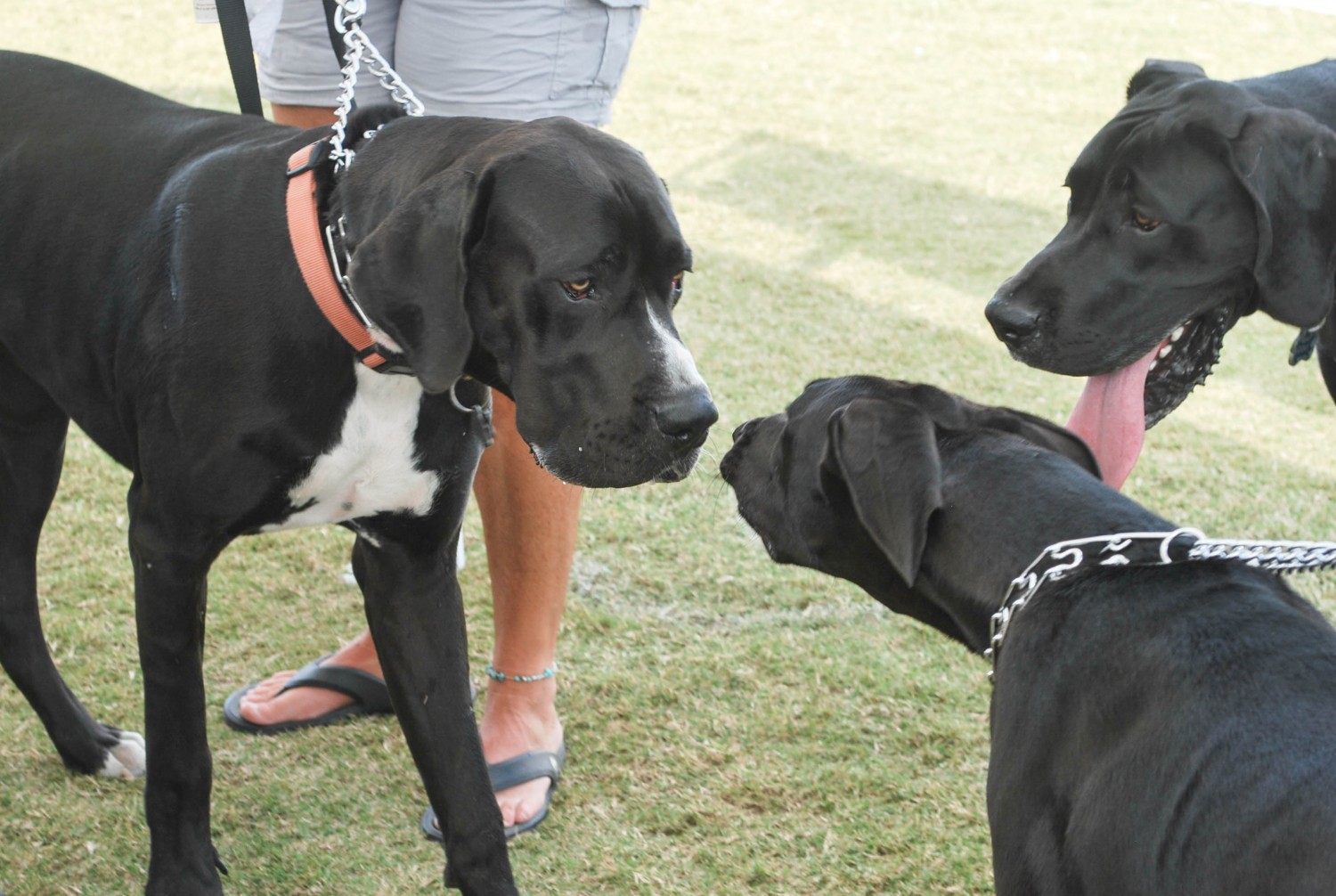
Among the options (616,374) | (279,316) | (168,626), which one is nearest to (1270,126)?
(616,374)

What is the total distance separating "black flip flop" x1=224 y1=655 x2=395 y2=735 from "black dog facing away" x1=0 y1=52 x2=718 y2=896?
71cm

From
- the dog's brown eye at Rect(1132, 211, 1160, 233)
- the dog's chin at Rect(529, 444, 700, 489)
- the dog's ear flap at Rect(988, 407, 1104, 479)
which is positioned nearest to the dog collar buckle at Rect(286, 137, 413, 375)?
the dog's chin at Rect(529, 444, 700, 489)

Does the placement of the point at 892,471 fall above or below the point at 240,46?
below

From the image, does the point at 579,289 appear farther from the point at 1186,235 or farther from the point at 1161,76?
the point at 1161,76

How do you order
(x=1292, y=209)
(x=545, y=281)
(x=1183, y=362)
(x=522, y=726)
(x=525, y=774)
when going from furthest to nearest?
(x=522, y=726)
(x=525, y=774)
(x=1183, y=362)
(x=1292, y=209)
(x=545, y=281)

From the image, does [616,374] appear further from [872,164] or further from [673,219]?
[872,164]

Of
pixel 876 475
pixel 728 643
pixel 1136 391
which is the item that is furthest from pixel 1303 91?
pixel 728 643

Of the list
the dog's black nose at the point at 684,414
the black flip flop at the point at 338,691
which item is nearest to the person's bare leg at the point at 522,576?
the black flip flop at the point at 338,691

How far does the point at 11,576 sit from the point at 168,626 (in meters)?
0.86

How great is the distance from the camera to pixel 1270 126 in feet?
9.52

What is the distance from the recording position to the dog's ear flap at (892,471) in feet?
7.72

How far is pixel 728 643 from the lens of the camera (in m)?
4.00

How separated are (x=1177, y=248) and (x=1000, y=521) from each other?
922mm

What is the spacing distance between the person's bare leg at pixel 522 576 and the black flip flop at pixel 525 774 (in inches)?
1.0
